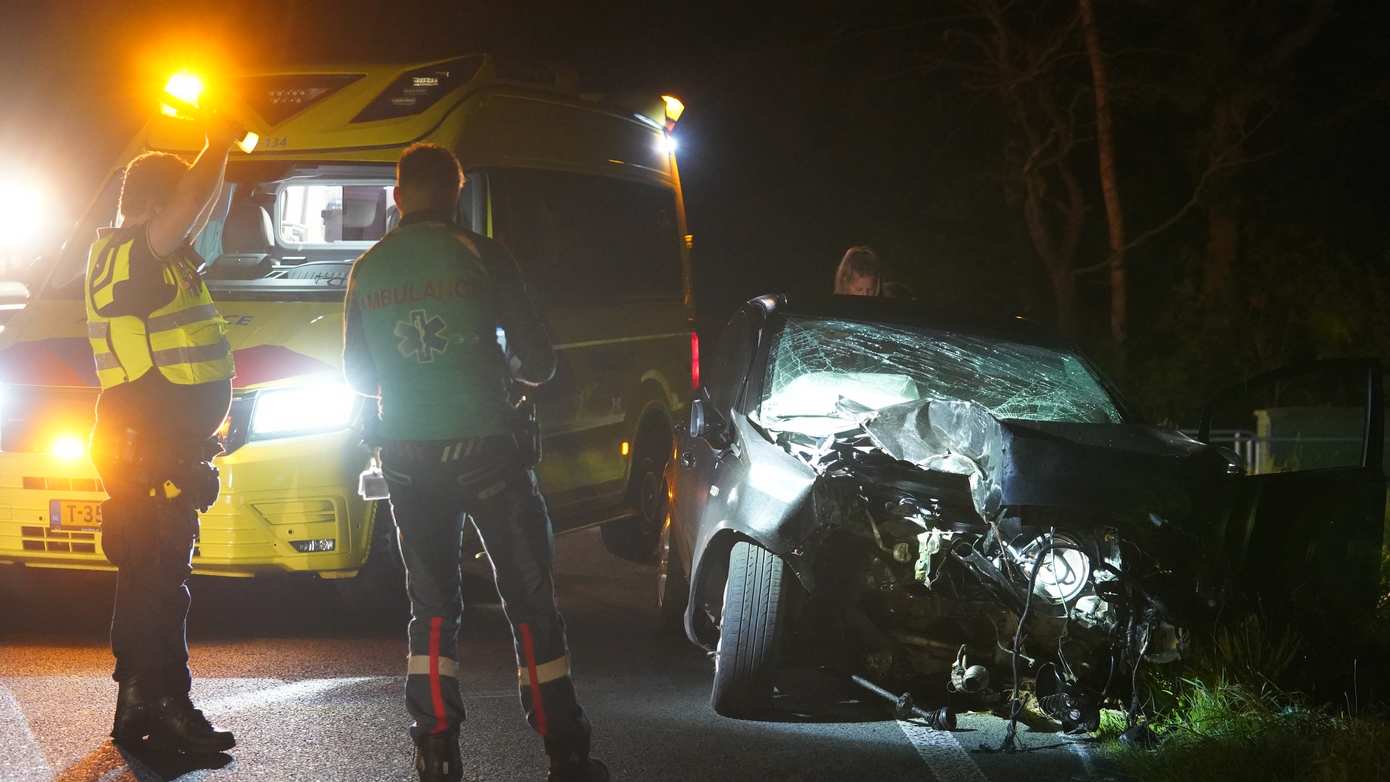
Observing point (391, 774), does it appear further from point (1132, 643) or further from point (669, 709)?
point (1132, 643)

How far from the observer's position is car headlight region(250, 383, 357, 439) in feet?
22.1

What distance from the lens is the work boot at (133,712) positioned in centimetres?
523

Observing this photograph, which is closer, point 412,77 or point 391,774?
point 391,774

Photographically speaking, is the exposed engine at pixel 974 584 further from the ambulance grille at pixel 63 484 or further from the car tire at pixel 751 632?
the ambulance grille at pixel 63 484

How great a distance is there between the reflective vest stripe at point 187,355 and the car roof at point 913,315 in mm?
2403

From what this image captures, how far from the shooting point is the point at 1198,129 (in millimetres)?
21500

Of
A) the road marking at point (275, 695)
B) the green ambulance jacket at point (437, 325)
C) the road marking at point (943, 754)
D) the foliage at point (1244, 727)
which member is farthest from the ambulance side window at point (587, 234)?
the foliage at point (1244, 727)

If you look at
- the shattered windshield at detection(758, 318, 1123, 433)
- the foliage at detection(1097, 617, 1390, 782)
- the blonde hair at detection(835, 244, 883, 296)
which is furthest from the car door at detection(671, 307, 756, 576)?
the blonde hair at detection(835, 244, 883, 296)

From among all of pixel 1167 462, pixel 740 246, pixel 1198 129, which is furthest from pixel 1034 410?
pixel 740 246

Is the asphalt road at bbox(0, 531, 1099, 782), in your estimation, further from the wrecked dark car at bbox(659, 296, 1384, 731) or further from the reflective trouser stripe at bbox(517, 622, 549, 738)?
the reflective trouser stripe at bbox(517, 622, 549, 738)

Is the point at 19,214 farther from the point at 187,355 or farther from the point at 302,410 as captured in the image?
the point at 187,355

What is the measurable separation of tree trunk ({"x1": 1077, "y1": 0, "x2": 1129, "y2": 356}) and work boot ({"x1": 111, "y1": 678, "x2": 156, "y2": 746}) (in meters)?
15.9

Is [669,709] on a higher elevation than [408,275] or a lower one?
lower

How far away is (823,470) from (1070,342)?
2036 mm
